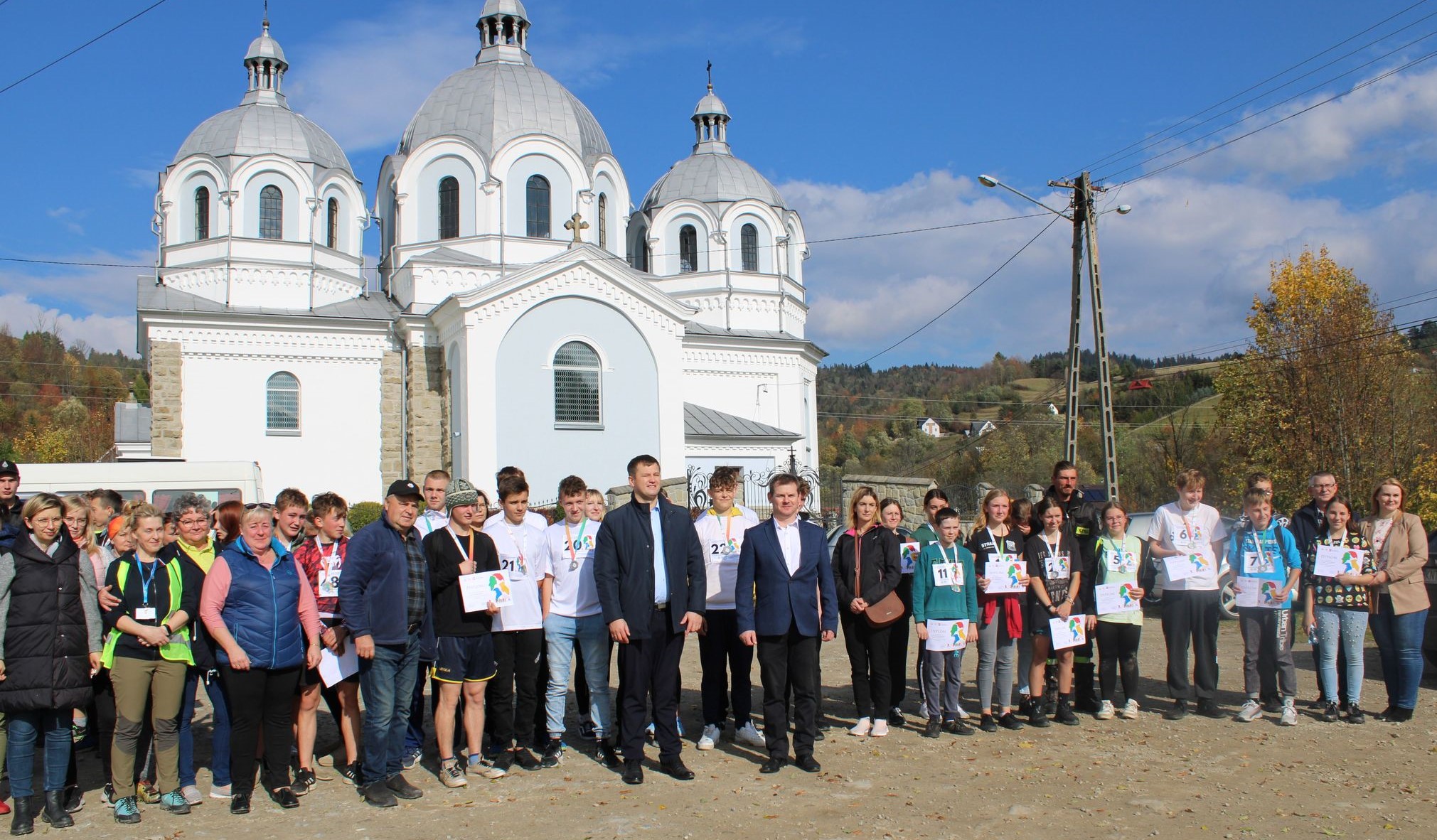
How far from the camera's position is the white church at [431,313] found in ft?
81.6

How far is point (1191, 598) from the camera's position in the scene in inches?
329

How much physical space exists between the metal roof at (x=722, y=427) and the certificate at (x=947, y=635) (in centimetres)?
1991

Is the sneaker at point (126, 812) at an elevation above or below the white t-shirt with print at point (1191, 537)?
below

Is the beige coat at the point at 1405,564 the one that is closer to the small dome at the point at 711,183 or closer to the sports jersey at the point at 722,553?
the sports jersey at the point at 722,553

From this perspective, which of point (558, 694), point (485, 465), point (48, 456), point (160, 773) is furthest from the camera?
point (48, 456)

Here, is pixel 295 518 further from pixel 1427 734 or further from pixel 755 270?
pixel 755 270

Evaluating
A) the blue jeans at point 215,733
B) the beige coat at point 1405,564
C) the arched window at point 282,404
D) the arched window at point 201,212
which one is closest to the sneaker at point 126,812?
the blue jeans at point 215,733

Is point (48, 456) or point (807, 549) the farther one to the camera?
point (48, 456)

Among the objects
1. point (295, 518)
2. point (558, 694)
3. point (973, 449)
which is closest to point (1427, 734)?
point (558, 694)

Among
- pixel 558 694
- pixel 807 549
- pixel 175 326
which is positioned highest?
pixel 175 326

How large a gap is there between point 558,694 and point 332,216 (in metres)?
24.4

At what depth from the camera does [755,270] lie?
32.9 meters

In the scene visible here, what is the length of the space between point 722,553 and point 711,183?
26.9m

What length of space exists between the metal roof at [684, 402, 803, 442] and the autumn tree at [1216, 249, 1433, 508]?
536 inches
